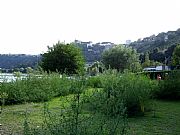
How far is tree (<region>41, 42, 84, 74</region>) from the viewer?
3275 cm

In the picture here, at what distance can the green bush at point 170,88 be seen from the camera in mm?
16047

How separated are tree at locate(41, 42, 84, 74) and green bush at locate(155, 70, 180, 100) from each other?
16.3 metres

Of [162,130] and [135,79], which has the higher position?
[135,79]

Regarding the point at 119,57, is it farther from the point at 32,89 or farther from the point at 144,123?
the point at 144,123

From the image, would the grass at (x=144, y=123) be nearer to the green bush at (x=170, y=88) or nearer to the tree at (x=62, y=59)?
the green bush at (x=170, y=88)

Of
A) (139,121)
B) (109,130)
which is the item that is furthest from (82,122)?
(139,121)

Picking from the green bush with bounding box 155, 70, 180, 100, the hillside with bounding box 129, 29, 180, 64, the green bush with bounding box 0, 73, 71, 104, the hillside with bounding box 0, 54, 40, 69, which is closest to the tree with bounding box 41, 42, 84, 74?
the hillside with bounding box 0, 54, 40, 69

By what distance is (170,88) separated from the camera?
16.3 m

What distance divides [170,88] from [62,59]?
17.7m

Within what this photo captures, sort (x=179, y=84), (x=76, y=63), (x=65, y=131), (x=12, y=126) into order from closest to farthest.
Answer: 1. (x=65, y=131)
2. (x=12, y=126)
3. (x=179, y=84)
4. (x=76, y=63)

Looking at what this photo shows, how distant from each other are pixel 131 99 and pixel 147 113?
0.87m

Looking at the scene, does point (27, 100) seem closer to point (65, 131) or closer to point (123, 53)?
point (65, 131)

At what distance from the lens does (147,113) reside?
37.6 ft

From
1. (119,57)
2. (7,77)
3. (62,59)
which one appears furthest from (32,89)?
(119,57)
